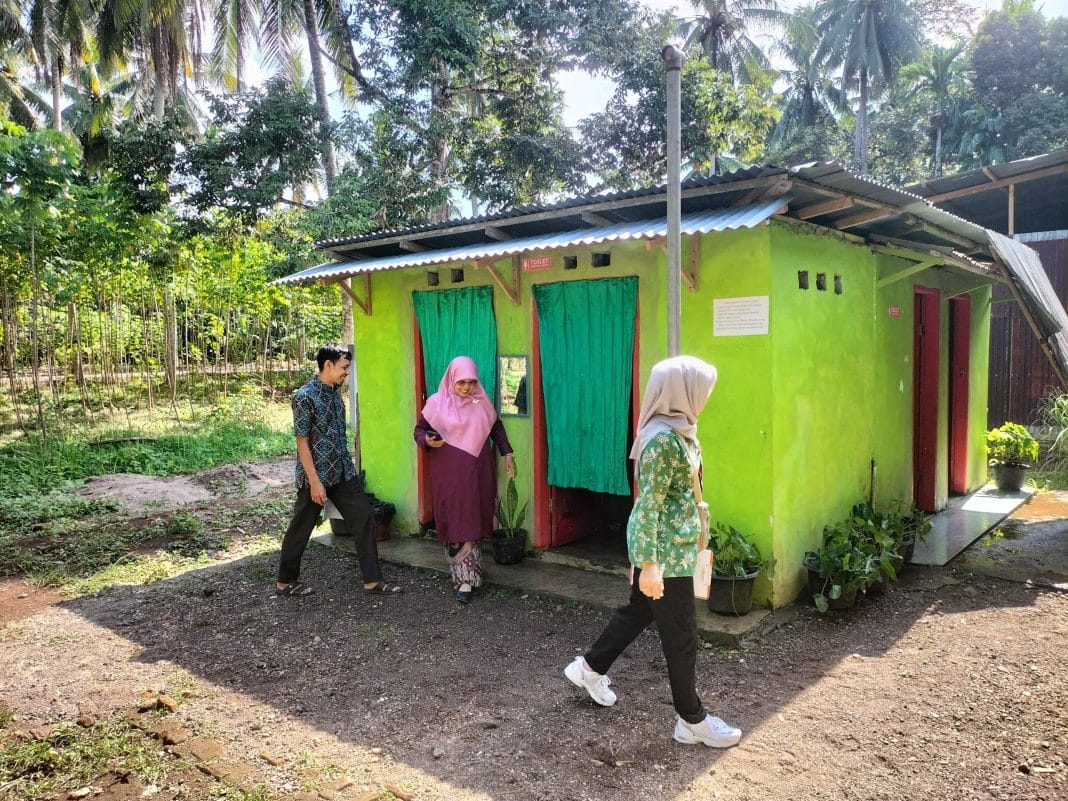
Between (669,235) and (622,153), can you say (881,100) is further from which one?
(669,235)

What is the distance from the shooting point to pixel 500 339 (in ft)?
20.2

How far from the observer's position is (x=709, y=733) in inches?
128

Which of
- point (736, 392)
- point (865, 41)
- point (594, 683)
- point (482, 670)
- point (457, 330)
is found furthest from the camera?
point (865, 41)

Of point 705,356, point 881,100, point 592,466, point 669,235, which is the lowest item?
point 592,466

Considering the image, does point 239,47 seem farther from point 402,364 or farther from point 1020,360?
point 1020,360

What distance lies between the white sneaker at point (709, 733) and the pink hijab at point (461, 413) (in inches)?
103

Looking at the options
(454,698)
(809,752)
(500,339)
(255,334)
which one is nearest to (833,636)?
(809,752)

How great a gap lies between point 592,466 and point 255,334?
12423 mm

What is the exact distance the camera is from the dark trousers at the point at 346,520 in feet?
17.6

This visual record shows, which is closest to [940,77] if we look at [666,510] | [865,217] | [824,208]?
[865,217]

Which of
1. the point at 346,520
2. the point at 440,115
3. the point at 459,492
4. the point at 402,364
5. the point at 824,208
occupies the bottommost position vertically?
the point at 346,520

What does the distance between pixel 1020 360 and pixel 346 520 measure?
10507mm

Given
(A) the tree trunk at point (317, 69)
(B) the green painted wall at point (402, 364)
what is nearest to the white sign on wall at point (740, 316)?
(B) the green painted wall at point (402, 364)

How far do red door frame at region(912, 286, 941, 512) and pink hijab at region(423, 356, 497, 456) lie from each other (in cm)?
430
